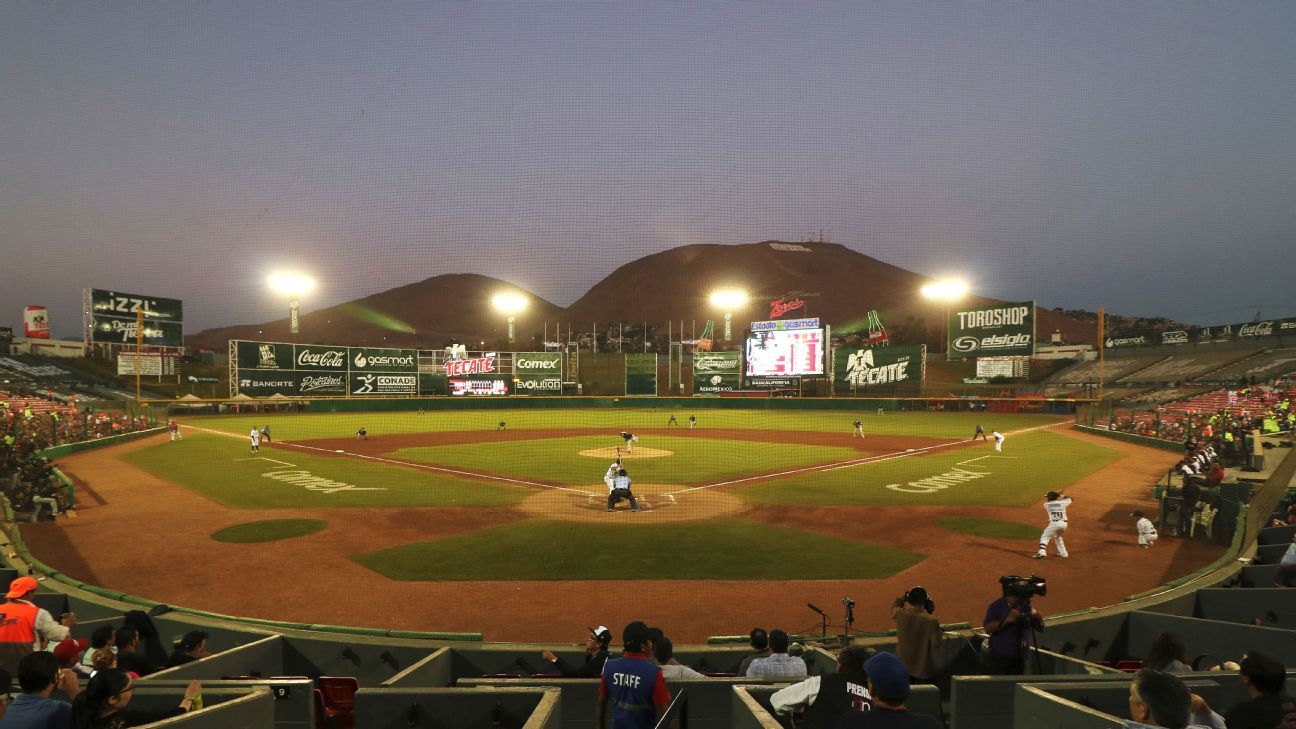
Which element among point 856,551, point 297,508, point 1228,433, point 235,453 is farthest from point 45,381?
point 1228,433

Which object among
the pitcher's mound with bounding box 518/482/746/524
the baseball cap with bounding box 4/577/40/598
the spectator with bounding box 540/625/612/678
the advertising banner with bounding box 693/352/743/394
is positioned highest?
the advertising banner with bounding box 693/352/743/394

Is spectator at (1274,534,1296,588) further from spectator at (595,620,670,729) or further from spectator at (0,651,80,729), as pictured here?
spectator at (0,651,80,729)

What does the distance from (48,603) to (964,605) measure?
13806 millimetres

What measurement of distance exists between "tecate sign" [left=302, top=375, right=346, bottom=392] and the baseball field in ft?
71.4

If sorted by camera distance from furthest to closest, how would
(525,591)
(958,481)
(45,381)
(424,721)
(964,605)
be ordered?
1. (45,381)
2. (958,481)
3. (525,591)
4. (964,605)
5. (424,721)

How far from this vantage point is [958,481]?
2317 centimetres

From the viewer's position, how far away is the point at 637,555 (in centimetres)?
1376

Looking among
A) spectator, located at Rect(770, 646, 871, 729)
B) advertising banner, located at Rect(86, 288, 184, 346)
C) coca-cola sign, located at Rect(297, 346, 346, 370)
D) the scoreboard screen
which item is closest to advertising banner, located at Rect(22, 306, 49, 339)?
advertising banner, located at Rect(86, 288, 184, 346)

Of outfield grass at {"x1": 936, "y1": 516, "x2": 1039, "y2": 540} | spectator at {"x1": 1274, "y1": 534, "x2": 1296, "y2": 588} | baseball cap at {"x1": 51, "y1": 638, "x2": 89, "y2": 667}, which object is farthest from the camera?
outfield grass at {"x1": 936, "y1": 516, "x2": 1039, "y2": 540}

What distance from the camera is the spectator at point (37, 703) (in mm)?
3613

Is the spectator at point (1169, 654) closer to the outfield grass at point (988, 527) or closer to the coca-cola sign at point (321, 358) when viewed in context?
the outfield grass at point (988, 527)

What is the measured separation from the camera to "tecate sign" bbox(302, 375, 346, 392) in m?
53.7

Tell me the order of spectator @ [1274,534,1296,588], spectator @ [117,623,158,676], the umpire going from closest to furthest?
1. spectator @ [117,623,158,676]
2. spectator @ [1274,534,1296,588]
3. the umpire

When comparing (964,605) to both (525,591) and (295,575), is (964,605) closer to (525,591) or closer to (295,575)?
(525,591)
